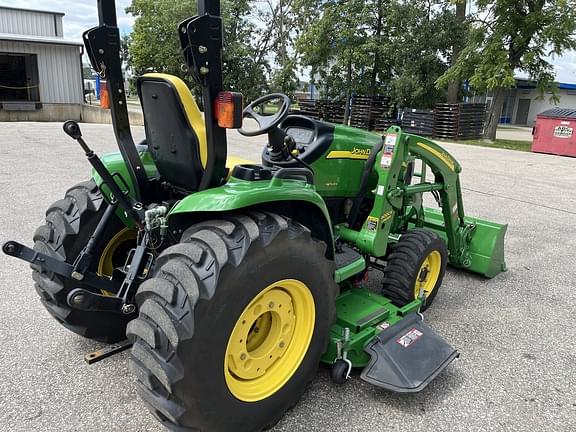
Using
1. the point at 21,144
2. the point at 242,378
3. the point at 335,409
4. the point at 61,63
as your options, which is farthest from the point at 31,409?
the point at 61,63

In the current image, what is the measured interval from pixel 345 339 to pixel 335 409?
1.22 ft

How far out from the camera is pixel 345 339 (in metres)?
2.58

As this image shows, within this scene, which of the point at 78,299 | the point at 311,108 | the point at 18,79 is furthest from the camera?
the point at 311,108

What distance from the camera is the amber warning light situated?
2010 mm

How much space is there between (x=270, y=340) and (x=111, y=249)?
4.02ft

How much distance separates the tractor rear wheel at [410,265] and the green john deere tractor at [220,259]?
13 mm

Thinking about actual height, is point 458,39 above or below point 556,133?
above

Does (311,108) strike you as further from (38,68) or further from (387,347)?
(387,347)

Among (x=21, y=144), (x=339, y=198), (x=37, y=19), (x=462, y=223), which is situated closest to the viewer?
(x=339, y=198)

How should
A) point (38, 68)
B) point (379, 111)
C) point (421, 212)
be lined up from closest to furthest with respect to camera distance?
point (421, 212)
point (38, 68)
point (379, 111)

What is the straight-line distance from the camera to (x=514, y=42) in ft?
55.4

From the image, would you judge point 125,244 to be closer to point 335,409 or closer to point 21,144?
point 335,409

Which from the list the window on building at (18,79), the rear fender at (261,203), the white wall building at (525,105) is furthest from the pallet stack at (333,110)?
the rear fender at (261,203)

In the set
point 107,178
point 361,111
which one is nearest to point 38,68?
point 361,111
